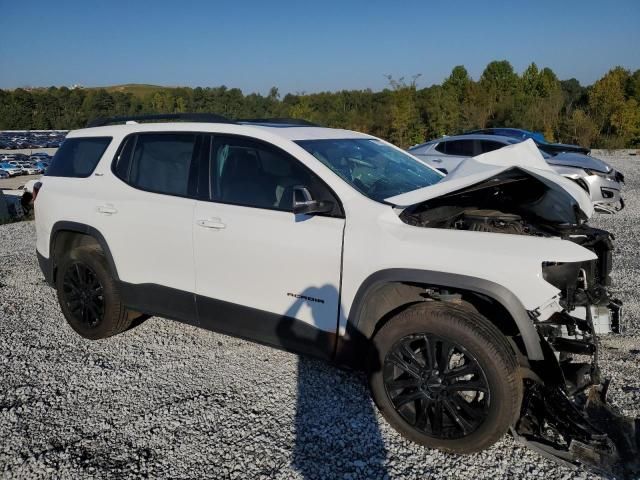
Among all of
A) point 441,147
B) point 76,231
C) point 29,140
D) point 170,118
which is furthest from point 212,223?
point 29,140

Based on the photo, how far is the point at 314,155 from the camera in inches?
131

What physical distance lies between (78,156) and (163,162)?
43.8 inches

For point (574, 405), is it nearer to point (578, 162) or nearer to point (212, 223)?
point (212, 223)

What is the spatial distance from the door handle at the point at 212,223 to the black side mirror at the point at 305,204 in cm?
72

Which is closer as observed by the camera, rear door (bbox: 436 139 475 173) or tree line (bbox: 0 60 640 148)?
rear door (bbox: 436 139 475 173)

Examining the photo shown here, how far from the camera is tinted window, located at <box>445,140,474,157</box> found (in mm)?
12406

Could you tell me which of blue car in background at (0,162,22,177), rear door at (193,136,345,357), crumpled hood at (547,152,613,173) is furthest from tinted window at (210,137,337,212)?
blue car in background at (0,162,22,177)

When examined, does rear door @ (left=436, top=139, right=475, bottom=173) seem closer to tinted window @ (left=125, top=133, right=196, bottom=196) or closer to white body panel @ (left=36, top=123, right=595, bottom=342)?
white body panel @ (left=36, top=123, right=595, bottom=342)

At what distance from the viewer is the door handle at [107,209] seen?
13.4ft

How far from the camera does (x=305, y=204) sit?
9.55ft

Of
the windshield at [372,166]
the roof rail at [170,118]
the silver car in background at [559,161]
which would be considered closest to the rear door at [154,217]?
the roof rail at [170,118]

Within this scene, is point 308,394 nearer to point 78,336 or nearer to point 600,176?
point 78,336

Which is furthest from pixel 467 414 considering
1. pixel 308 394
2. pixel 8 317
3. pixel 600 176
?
pixel 600 176

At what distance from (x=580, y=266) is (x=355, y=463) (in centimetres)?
164
